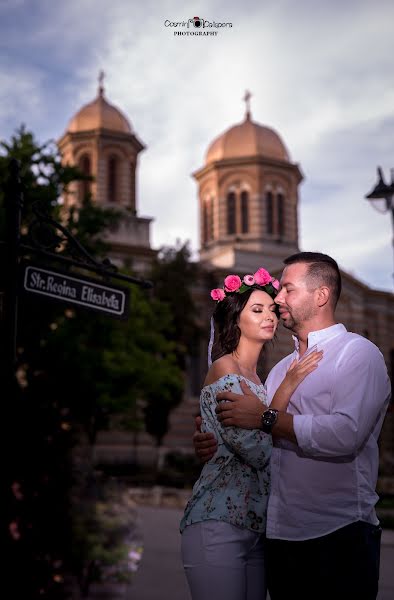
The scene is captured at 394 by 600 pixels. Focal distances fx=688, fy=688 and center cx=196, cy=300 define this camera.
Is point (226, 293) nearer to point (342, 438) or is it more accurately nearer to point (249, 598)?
point (342, 438)

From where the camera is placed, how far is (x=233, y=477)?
11.9 ft

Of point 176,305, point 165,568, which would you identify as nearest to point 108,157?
point 176,305

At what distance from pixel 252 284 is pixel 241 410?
89 centimetres

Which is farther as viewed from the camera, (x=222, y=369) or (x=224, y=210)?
(x=224, y=210)

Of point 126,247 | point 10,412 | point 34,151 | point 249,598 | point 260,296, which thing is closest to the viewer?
point 10,412

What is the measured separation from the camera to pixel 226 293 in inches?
166

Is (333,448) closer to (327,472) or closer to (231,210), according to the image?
(327,472)

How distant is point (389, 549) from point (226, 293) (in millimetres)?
10323

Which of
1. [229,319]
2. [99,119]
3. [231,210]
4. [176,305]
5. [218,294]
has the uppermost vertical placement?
[99,119]

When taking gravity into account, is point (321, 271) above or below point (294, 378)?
above

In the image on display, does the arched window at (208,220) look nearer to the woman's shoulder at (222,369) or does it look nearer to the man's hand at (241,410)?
the woman's shoulder at (222,369)

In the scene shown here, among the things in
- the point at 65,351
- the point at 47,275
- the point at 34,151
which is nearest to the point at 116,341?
the point at 65,351

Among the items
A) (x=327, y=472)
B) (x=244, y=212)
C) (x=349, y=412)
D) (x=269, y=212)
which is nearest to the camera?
(x=349, y=412)

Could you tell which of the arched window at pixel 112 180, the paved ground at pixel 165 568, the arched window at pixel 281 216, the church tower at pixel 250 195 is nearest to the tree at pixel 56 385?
the paved ground at pixel 165 568
